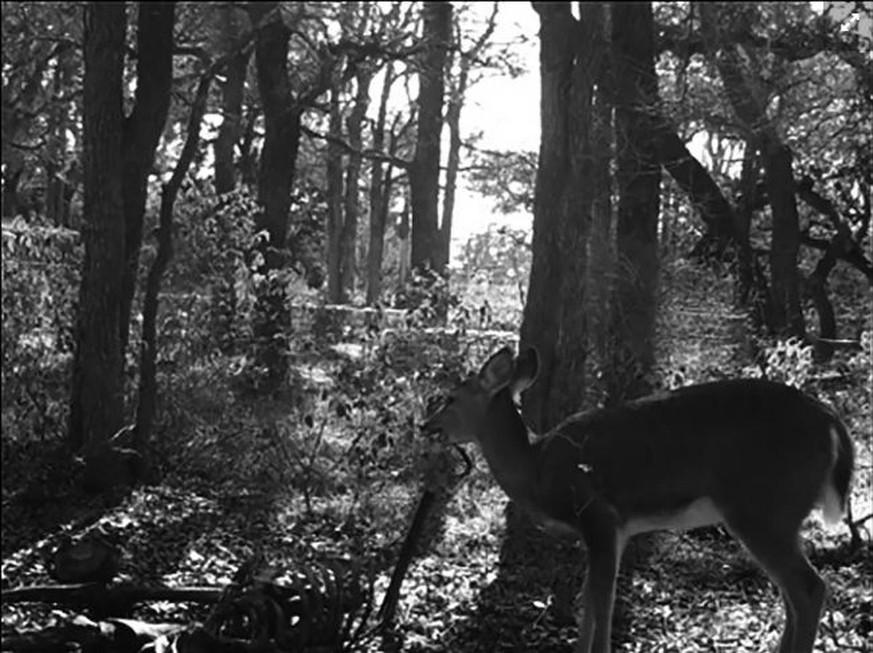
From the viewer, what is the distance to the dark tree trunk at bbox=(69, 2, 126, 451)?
11.0 m

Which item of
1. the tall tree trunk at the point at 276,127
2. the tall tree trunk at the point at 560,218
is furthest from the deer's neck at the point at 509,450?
the tall tree trunk at the point at 276,127

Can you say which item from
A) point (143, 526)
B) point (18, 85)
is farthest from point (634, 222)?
point (18, 85)

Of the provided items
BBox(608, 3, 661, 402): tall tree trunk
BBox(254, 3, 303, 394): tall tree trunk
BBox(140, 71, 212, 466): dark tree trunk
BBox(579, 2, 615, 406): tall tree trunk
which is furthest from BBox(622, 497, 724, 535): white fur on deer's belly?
BBox(254, 3, 303, 394): tall tree trunk

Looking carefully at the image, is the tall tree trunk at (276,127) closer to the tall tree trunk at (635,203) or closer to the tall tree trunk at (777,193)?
the tall tree trunk at (635,203)

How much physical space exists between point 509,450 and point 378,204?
3785 cm

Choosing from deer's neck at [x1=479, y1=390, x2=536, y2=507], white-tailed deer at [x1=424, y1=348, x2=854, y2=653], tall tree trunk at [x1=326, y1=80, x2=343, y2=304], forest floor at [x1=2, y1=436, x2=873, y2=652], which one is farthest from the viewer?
tall tree trunk at [x1=326, y1=80, x2=343, y2=304]

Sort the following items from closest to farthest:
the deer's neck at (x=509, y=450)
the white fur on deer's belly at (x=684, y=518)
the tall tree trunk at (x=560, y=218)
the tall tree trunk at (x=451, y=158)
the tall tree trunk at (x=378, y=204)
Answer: the white fur on deer's belly at (x=684, y=518) < the deer's neck at (x=509, y=450) < the tall tree trunk at (x=560, y=218) < the tall tree trunk at (x=451, y=158) < the tall tree trunk at (x=378, y=204)

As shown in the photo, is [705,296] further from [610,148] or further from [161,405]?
[161,405]

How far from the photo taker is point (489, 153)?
125 feet

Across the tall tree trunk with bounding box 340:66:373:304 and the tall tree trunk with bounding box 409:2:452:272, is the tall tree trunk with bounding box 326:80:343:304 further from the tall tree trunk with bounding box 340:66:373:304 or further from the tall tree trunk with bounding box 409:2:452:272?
the tall tree trunk with bounding box 409:2:452:272

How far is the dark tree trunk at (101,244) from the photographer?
Answer: 433 inches

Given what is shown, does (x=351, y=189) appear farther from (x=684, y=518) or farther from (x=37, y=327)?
(x=684, y=518)

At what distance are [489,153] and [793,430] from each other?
3292cm

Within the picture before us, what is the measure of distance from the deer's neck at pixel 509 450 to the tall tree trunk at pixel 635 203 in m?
4.37
